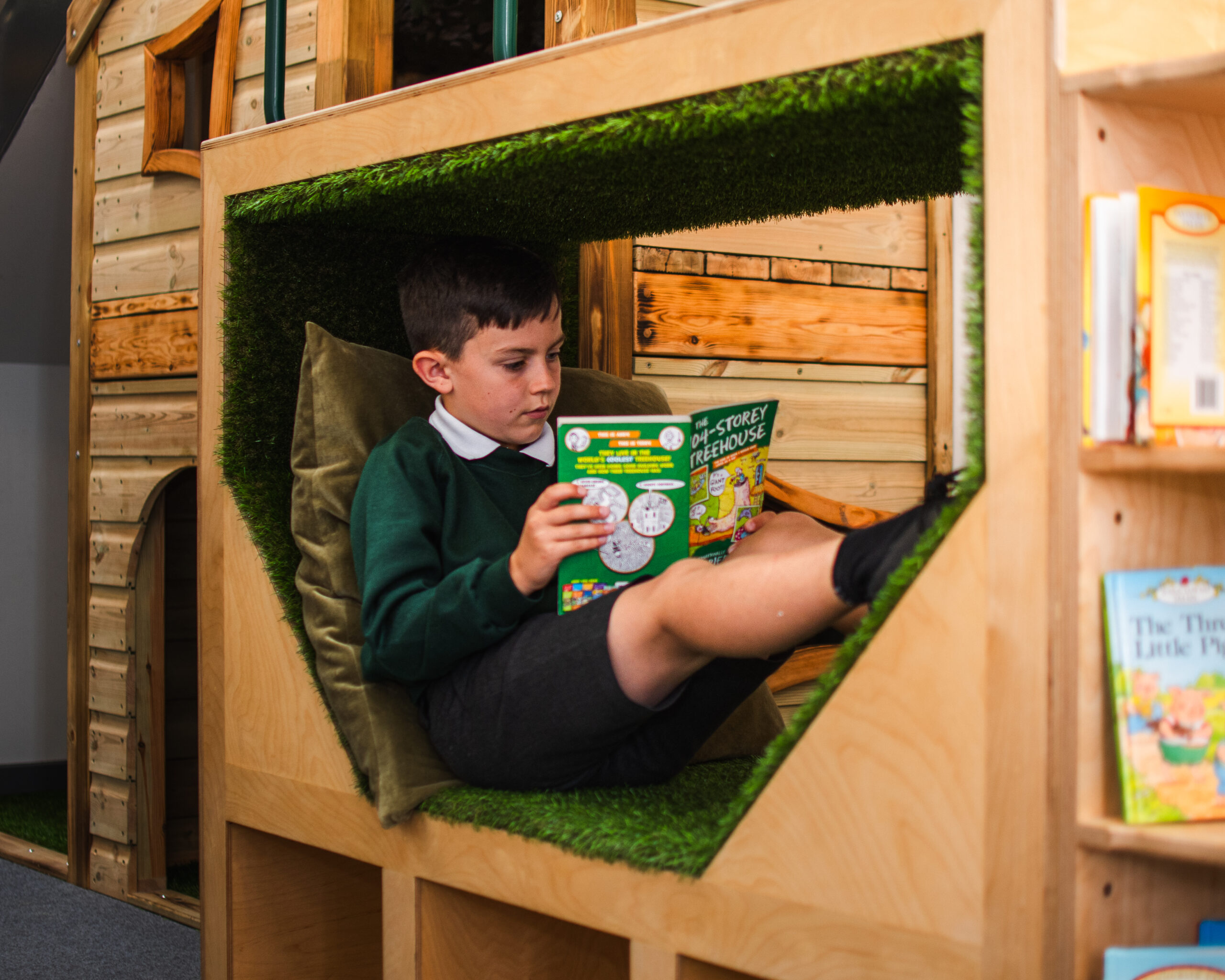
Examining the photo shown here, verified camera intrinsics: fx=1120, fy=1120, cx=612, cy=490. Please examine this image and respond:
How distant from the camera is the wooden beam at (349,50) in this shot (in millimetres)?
1915

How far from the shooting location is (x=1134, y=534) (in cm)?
103

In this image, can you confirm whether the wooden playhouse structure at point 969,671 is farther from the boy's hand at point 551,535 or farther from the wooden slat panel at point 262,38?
the wooden slat panel at point 262,38

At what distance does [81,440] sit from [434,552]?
2113 millimetres

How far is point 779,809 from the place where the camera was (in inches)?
46.0

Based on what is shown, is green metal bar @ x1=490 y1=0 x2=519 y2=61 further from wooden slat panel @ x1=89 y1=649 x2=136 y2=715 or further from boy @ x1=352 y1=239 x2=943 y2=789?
wooden slat panel @ x1=89 y1=649 x2=136 y2=715

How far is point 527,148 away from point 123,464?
6.87 feet

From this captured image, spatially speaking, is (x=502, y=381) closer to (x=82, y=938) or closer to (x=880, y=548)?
(x=880, y=548)

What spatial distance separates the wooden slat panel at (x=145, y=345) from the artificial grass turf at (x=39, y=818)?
4.38ft

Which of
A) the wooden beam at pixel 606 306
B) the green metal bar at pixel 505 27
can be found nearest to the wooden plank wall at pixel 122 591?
the wooden beam at pixel 606 306

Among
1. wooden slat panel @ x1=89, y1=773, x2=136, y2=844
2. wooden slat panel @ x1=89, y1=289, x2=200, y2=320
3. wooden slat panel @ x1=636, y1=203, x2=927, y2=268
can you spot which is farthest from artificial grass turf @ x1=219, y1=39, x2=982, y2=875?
wooden slat panel @ x1=89, y1=773, x2=136, y2=844

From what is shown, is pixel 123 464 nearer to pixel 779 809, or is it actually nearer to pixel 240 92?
pixel 240 92

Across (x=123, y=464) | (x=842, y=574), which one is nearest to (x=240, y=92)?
(x=123, y=464)

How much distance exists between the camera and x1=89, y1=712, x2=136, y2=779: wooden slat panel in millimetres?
3018

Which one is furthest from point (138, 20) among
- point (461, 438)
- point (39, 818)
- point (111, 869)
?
point (39, 818)
